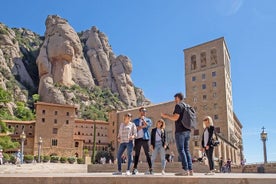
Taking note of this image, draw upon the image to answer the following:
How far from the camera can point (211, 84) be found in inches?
2292

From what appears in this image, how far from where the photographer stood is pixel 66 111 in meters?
63.7

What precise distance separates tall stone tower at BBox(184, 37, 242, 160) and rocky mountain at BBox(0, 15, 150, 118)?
3745cm

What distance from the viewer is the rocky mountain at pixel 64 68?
85625mm

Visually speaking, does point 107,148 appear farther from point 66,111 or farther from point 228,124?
point 228,124

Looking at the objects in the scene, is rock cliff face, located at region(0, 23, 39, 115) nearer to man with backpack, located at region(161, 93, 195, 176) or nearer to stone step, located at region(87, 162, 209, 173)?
stone step, located at region(87, 162, 209, 173)

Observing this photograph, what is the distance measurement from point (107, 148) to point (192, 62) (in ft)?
91.1

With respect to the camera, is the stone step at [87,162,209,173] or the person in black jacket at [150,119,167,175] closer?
the person in black jacket at [150,119,167,175]

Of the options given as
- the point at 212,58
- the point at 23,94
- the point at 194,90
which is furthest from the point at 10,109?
the point at 212,58

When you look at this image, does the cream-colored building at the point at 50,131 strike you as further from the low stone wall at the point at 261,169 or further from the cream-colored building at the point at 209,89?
the low stone wall at the point at 261,169

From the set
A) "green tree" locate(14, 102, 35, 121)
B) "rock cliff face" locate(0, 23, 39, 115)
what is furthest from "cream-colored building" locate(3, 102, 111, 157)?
"rock cliff face" locate(0, 23, 39, 115)

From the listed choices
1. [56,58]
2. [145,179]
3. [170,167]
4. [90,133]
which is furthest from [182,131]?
[56,58]

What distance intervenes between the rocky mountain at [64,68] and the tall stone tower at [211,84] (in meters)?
37.4

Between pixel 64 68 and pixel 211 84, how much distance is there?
47323 millimetres

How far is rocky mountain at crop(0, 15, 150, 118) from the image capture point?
85.6m
